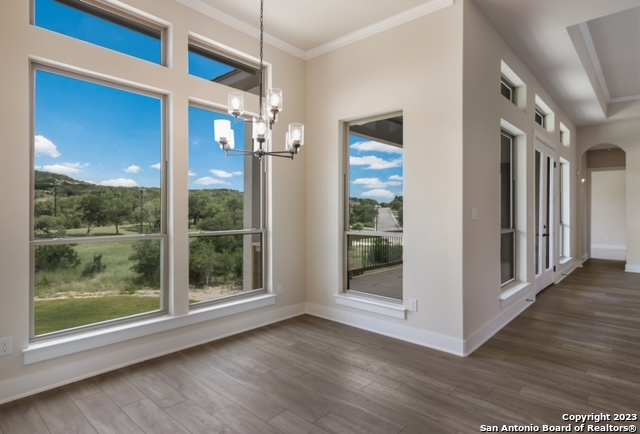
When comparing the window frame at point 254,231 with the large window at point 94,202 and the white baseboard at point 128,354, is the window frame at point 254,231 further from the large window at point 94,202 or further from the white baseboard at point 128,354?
the large window at point 94,202

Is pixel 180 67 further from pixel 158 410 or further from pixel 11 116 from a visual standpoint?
pixel 158 410

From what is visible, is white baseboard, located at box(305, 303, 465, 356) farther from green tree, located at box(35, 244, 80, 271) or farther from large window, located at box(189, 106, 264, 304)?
green tree, located at box(35, 244, 80, 271)

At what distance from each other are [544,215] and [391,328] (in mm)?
3818

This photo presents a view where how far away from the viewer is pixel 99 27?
10.1 ft

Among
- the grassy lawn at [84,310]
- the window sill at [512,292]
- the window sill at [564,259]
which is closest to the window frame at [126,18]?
the grassy lawn at [84,310]

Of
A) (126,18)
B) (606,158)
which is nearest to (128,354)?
(126,18)

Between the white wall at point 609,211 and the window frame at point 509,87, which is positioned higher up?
the window frame at point 509,87

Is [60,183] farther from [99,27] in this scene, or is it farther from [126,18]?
[126,18]

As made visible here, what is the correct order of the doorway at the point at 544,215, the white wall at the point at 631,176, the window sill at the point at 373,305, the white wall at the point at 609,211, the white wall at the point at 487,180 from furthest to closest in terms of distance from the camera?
the white wall at the point at 609,211 → the white wall at the point at 631,176 → the doorway at the point at 544,215 → the window sill at the point at 373,305 → the white wall at the point at 487,180

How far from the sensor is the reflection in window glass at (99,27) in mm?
2830

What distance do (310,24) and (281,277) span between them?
2922 millimetres

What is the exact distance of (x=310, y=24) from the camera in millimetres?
3912

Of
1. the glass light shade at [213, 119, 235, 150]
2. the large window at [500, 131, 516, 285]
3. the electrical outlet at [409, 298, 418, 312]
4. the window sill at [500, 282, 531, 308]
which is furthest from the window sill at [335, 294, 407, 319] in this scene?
the glass light shade at [213, 119, 235, 150]

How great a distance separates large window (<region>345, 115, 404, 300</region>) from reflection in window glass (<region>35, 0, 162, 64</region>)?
2303 mm
